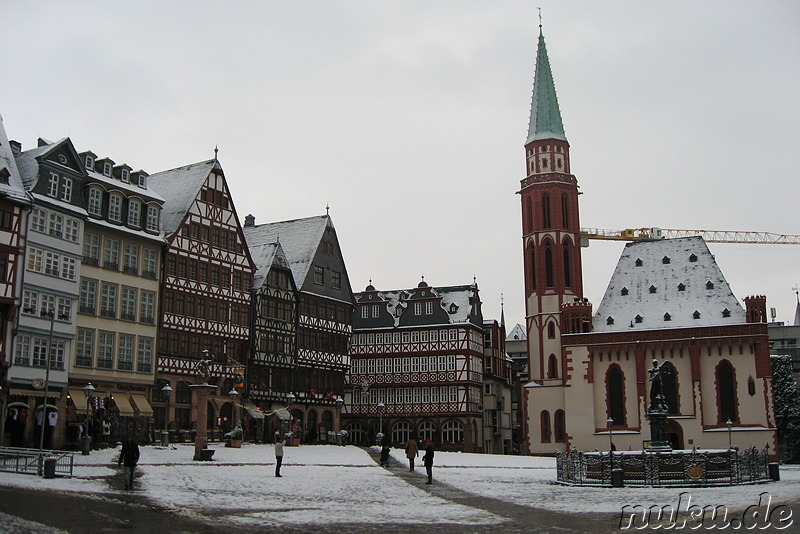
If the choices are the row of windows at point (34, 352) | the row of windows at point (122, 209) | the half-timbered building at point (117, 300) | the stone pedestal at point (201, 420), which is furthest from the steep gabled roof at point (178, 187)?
the stone pedestal at point (201, 420)

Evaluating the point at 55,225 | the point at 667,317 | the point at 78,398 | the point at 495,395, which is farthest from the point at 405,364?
the point at 55,225

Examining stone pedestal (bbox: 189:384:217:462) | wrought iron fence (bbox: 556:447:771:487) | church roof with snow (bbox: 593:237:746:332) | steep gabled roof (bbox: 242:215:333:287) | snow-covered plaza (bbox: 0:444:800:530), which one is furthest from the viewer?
steep gabled roof (bbox: 242:215:333:287)

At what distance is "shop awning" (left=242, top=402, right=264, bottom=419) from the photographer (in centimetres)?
5838

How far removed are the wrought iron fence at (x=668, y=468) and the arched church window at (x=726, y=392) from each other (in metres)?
30.9

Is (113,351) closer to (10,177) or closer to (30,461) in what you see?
(10,177)

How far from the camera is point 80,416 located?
150 feet

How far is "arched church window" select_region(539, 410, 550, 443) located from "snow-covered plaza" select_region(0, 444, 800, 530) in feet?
95.0

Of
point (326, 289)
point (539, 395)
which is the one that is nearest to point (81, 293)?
point (326, 289)

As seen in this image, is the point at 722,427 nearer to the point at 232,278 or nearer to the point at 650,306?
the point at 650,306

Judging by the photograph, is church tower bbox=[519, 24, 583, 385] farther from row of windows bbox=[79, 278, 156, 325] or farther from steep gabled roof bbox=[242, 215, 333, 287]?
row of windows bbox=[79, 278, 156, 325]

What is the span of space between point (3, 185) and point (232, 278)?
19134 mm

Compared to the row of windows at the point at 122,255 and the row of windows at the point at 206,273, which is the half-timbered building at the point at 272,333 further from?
the row of windows at the point at 122,255

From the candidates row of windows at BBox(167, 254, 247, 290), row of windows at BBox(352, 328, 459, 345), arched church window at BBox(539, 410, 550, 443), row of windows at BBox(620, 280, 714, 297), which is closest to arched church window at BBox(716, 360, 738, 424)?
row of windows at BBox(620, 280, 714, 297)

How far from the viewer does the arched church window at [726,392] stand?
207 ft
